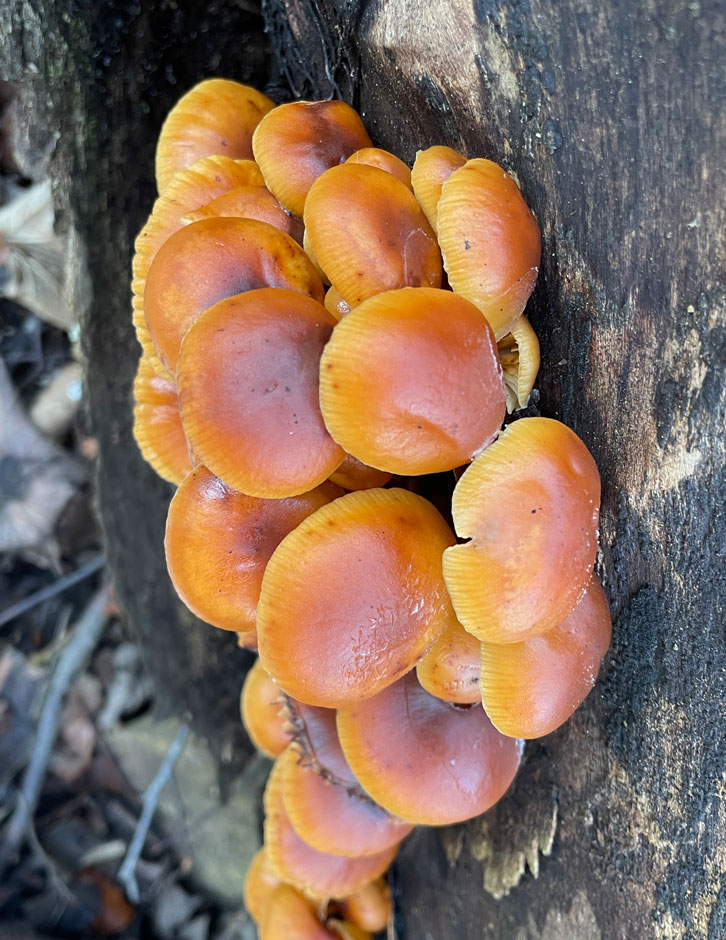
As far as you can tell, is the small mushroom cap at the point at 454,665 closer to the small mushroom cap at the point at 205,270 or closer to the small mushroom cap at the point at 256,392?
the small mushroom cap at the point at 256,392

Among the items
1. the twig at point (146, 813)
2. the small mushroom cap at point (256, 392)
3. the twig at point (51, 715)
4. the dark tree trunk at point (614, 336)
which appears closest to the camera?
the dark tree trunk at point (614, 336)

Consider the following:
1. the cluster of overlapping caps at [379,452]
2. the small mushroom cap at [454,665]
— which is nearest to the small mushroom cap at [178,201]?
the cluster of overlapping caps at [379,452]

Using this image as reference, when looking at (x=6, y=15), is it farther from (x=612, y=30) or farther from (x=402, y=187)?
(x=612, y=30)

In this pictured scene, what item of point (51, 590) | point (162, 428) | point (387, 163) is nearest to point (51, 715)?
point (51, 590)

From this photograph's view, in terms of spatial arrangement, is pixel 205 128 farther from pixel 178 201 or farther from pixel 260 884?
pixel 260 884

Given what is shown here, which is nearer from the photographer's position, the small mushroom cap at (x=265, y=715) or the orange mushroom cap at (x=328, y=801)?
the orange mushroom cap at (x=328, y=801)

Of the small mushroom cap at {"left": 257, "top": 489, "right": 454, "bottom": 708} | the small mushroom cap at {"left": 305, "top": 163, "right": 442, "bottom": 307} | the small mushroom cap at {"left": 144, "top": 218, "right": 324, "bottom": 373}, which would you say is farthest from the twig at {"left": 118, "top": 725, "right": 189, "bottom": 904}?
the small mushroom cap at {"left": 305, "top": 163, "right": 442, "bottom": 307}

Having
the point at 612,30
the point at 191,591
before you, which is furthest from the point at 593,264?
the point at 191,591
